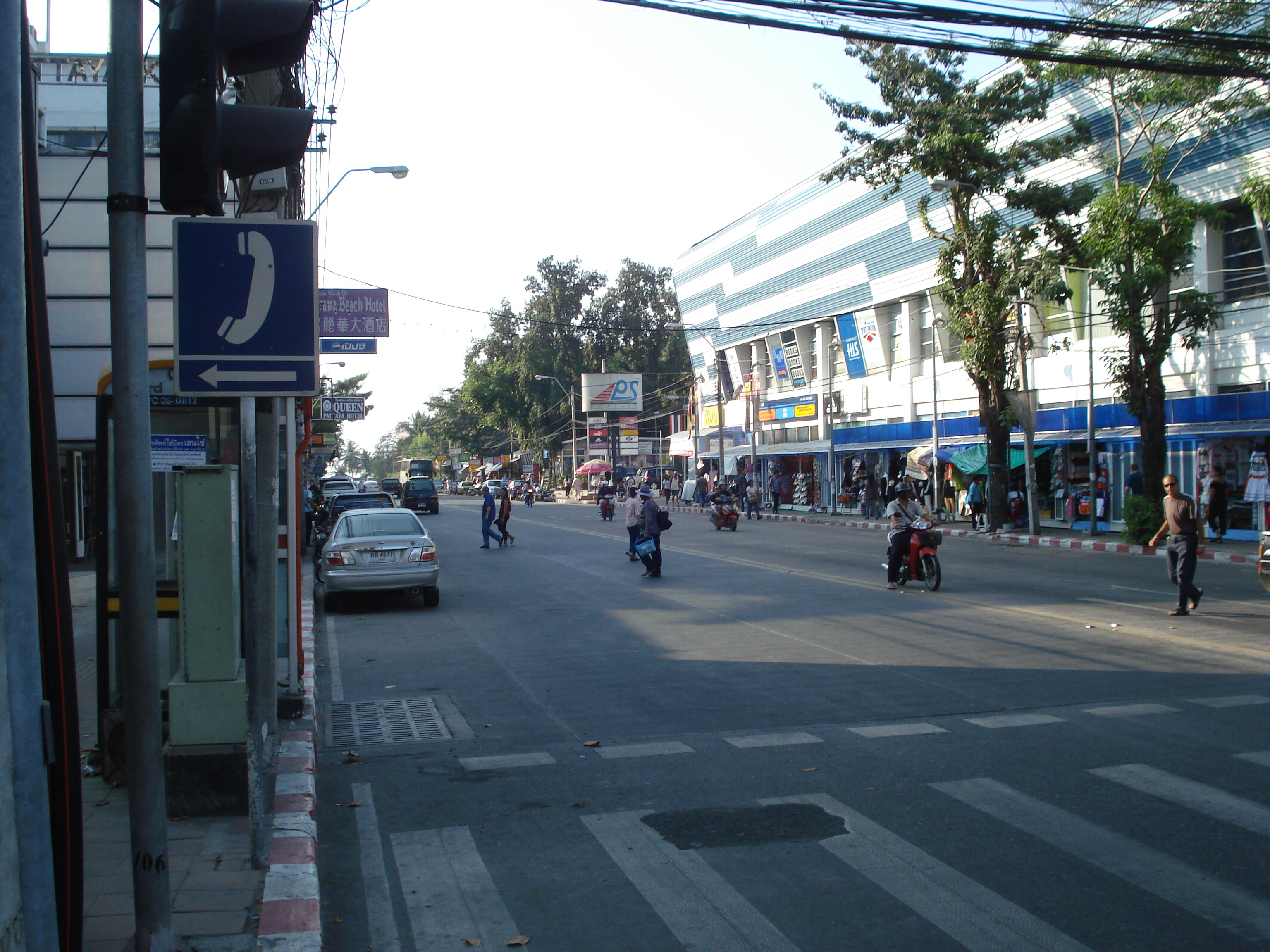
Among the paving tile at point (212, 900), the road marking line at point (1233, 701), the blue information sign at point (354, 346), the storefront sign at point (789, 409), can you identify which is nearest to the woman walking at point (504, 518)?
the blue information sign at point (354, 346)

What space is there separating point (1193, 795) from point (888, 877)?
2262 mm

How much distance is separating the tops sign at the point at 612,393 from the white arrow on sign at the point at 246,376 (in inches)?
2963

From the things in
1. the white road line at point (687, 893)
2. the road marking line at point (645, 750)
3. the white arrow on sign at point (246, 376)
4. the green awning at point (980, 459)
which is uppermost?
the white arrow on sign at point (246, 376)

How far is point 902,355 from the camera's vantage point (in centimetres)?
4278

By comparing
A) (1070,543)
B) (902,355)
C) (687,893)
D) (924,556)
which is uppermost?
(902,355)

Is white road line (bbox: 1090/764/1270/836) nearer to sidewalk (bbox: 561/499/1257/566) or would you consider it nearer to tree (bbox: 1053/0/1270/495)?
sidewalk (bbox: 561/499/1257/566)

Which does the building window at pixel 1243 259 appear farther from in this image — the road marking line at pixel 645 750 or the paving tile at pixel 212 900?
the paving tile at pixel 212 900

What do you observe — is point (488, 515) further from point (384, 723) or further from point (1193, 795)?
point (1193, 795)

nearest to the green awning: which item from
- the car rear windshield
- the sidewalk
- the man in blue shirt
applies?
the sidewalk

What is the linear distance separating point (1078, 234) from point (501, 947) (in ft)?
89.8

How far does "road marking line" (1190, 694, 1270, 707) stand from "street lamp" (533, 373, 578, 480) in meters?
69.2

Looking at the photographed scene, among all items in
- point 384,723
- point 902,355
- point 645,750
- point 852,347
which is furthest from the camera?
point 852,347

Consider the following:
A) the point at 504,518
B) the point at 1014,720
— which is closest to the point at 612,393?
the point at 504,518

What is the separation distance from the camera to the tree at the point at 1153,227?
2417cm
